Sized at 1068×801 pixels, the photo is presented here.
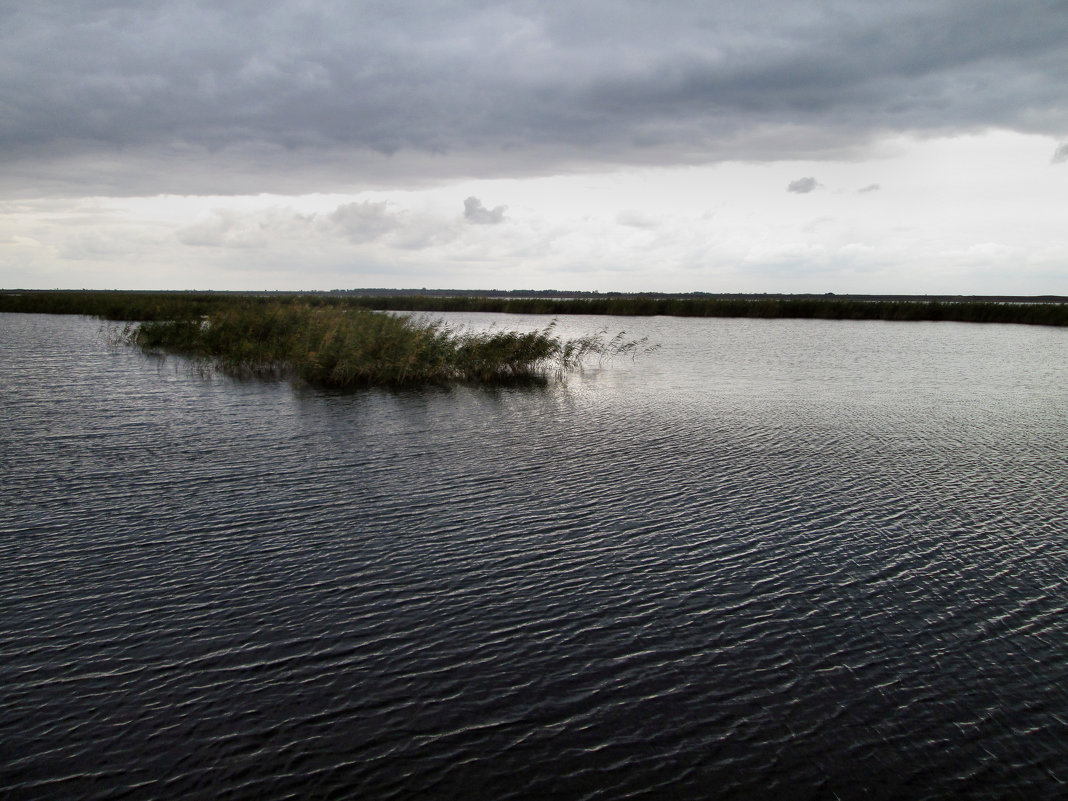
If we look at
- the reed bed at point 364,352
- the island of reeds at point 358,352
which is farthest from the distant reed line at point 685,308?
the reed bed at point 364,352

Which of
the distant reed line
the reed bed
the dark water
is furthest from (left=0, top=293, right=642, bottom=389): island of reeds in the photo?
the distant reed line

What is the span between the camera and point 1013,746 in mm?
5320

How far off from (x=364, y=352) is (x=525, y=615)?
1842 centimetres

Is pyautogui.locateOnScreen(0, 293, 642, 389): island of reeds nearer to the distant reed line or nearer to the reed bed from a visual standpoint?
the reed bed

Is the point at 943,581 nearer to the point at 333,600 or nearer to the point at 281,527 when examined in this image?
the point at 333,600

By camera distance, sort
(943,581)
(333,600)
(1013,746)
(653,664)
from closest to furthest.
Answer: (1013,746), (653,664), (333,600), (943,581)

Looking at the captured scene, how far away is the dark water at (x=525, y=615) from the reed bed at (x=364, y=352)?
8.29m

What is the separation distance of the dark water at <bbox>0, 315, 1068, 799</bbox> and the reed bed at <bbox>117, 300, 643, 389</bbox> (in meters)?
8.29

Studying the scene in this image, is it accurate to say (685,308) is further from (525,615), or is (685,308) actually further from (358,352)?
(525,615)

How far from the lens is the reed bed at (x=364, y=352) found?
23.9m

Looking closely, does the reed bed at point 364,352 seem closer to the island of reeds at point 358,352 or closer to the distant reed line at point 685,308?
the island of reeds at point 358,352

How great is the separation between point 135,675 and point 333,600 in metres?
1.92

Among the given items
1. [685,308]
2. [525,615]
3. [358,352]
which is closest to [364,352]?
[358,352]

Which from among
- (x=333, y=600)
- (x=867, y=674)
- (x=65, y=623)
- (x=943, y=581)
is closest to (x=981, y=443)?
(x=943, y=581)
